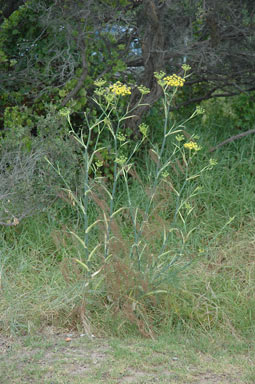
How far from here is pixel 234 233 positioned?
205 inches

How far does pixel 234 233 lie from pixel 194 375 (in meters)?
1.98

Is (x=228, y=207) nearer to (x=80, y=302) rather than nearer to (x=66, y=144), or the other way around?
(x=66, y=144)

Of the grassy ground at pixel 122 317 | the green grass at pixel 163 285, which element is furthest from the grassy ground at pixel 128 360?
the green grass at pixel 163 285

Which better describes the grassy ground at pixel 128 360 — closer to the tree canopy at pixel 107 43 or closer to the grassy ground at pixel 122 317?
the grassy ground at pixel 122 317

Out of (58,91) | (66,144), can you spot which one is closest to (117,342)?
(66,144)

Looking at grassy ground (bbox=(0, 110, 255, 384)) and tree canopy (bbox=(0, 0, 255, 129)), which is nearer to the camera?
grassy ground (bbox=(0, 110, 255, 384))

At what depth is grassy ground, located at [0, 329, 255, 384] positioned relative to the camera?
3377 millimetres

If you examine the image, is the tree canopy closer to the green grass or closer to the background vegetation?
the background vegetation

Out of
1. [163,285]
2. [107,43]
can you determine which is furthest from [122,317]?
[107,43]

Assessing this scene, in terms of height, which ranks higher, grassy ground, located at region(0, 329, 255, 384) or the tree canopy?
the tree canopy

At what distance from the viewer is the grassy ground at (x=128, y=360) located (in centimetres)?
338

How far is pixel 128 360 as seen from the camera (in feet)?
11.7

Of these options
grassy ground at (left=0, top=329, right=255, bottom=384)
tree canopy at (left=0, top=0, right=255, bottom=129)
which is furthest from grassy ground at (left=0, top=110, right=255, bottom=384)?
tree canopy at (left=0, top=0, right=255, bottom=129)

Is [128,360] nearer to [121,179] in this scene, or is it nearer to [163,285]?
[163,285]
